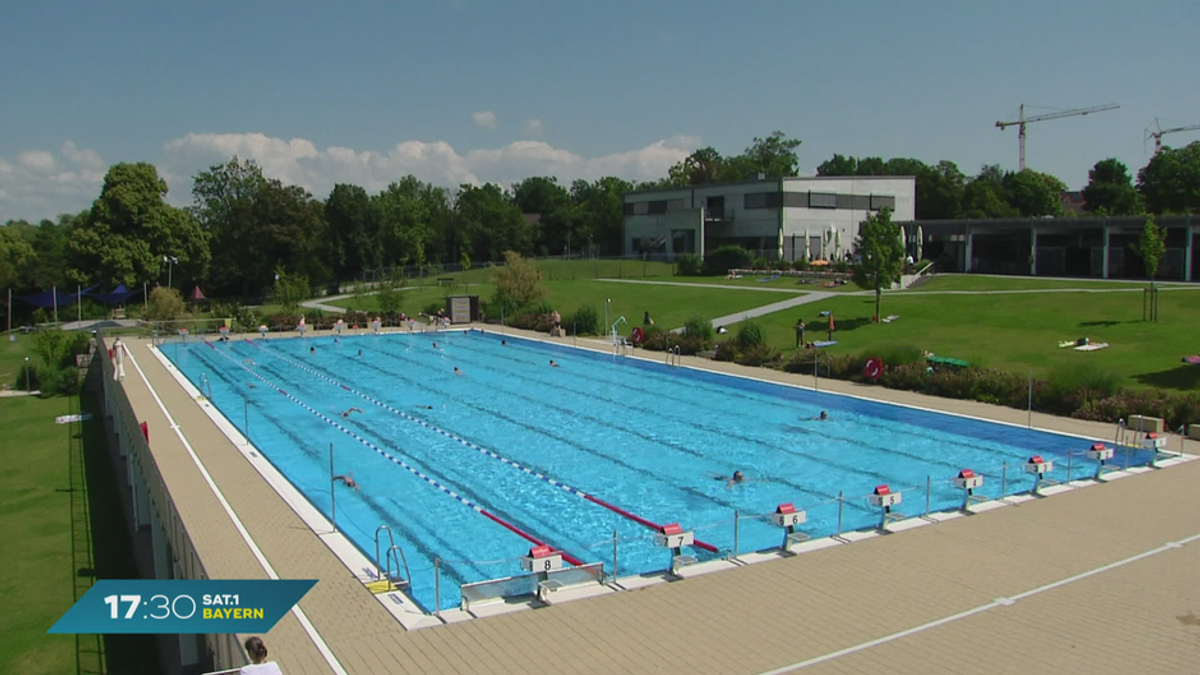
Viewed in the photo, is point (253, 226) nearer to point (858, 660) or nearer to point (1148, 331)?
point (1148, 331)

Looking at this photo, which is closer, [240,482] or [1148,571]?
[1148,571]

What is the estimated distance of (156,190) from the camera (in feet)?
193

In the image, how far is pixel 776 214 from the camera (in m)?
65.7

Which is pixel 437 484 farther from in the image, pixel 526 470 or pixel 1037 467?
pixel 1037 467

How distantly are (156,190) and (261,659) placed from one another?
A: 59286 mm

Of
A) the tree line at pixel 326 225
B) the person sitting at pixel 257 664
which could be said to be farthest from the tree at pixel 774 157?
the person sitting at pixel 257 664

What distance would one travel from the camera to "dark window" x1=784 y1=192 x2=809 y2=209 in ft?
215

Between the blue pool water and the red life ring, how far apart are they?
2.36m

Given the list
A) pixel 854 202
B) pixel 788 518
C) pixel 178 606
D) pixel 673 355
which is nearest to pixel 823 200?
pixel 854 202

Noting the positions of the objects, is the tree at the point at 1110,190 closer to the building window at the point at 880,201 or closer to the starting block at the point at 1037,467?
the building window at the point at 880,201

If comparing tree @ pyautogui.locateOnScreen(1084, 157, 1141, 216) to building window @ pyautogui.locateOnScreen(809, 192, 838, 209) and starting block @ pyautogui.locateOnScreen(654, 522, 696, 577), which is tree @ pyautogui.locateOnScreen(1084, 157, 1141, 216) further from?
starting block @ pyautogui.locateOnScreen(654, 522, 696, 577)

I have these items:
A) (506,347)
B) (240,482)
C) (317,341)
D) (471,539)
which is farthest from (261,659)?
(317,341)

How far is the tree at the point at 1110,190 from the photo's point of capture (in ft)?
260

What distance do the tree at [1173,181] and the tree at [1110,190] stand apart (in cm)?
155
